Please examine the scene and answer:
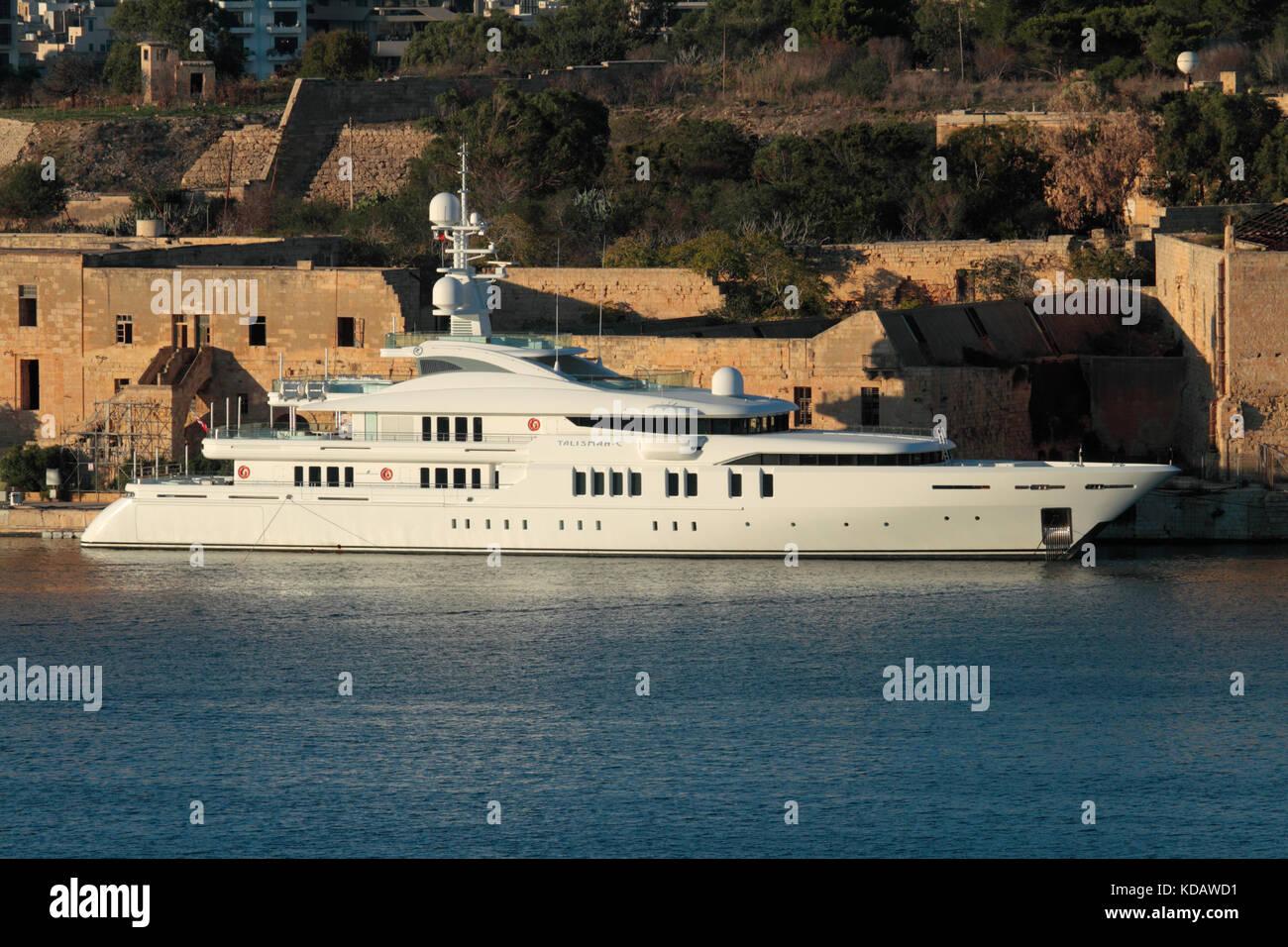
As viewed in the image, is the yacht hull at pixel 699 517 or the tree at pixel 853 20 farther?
the tree at pixel 853 20

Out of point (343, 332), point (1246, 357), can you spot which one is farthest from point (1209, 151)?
point (343, 332)

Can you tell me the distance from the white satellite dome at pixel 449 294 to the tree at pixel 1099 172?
952 inches

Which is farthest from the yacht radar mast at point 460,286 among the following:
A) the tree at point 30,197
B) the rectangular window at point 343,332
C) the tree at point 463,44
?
the tree at point 463,44

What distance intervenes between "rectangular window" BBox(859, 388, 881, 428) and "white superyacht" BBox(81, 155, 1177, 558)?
2.30 m

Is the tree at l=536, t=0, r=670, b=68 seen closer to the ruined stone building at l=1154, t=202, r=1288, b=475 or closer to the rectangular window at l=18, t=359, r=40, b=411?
the rectangular window at l=18, t=359, r=40, b=411

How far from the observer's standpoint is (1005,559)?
4194 cm

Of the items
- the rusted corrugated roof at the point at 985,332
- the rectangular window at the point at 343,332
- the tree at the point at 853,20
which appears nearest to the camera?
the rusted corrugated roof at the point at 985,332

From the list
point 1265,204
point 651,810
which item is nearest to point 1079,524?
point 651,810

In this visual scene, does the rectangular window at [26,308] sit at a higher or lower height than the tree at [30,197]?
lower

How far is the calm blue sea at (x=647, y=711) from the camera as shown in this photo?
27625 mm

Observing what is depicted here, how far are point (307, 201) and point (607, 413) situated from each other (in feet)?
104

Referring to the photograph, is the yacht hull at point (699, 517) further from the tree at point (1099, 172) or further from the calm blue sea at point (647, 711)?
the tree at point (1099, 172)

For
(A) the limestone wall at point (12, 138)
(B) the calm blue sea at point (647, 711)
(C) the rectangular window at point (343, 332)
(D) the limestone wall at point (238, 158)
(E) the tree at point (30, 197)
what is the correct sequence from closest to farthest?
(B) the calm blue sea at point (647, 711), (C) the rectangular window at point (343, 332), (E) the tree at point (30, 197), (D) the limestone wall at point (238, 158), (A) the limestone wall at point (12, 138)

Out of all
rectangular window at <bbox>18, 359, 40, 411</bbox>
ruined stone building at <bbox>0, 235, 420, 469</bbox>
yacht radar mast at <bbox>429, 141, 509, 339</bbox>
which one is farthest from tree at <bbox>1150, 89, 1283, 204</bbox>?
rectangular window at <bbox>18, 359, 40, 411</bbox>
